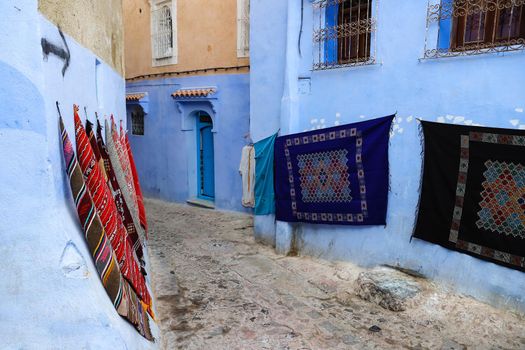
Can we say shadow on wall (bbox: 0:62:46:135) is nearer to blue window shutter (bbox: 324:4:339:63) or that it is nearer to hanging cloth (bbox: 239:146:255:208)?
blue window shutter (bbox: 324:4:339:63)

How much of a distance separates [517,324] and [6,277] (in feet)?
14.9

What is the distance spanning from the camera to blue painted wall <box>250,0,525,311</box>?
4.36m

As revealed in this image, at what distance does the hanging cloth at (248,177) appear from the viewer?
828cm

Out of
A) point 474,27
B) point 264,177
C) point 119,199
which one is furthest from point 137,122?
point 474,27

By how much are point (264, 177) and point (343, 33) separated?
2.62m

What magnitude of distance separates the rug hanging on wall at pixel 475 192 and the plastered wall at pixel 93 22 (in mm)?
3815

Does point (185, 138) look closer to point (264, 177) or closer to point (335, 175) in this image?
point (264, 177)

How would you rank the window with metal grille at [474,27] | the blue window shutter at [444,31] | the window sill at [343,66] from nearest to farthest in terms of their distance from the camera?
the window with metal grille at [474,27]
the blue window shutter at [444,31]
the window sill at [343,66]

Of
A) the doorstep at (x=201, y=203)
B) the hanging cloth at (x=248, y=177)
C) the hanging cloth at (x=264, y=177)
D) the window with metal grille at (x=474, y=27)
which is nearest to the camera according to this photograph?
the window with metal grille at (x=474, y=27)

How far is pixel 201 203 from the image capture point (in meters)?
10.8

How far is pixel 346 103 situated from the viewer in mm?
5812

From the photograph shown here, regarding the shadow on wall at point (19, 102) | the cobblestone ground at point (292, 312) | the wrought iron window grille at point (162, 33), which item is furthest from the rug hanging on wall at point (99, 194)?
the wrought iron window grille at point (162, 33)

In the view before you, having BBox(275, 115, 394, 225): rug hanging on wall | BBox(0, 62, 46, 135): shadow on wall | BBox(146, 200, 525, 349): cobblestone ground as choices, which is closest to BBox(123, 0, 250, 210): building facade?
BBox(275, 115, 394, 225): rug hanging on wall

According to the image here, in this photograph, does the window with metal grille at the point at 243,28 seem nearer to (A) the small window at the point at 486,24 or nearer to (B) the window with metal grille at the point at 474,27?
(B) the window with metal grille at the point at 474,27
